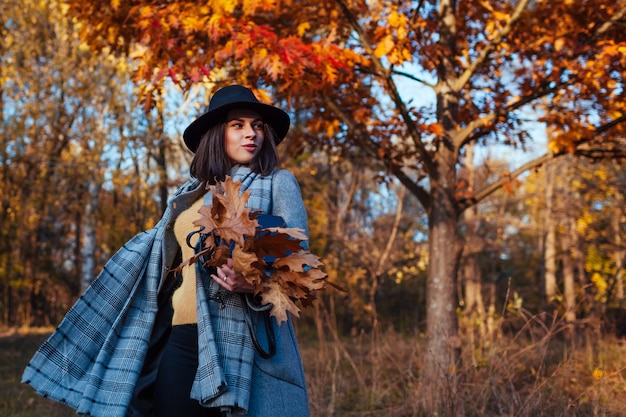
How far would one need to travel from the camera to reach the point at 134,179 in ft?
33.1

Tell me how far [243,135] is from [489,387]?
2.94 meters

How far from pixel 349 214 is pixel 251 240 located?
11741mm

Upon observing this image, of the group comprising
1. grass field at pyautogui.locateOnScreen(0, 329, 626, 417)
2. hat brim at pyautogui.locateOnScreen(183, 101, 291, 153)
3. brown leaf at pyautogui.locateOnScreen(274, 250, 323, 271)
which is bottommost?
grass field at pyautogui.locateOnScreen(0, 329, 626, 417)

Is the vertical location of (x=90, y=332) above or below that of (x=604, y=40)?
below

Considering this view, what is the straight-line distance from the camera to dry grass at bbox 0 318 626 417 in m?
3.63

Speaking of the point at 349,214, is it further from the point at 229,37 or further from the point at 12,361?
the point at 229,37

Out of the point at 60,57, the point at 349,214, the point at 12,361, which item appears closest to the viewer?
the point at 12,361

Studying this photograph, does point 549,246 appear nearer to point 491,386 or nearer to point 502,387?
point 491,386

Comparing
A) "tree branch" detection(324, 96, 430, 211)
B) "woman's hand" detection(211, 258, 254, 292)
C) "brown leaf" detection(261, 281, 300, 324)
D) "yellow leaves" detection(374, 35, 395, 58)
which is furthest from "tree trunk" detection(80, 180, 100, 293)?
"brown leaf" detection(261, 281, 300, 324)

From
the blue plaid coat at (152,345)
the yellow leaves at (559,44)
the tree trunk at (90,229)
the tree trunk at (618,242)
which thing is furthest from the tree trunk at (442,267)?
the tree trunk at (90,229)

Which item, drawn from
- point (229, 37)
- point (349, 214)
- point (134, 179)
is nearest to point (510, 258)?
point (349, 214)

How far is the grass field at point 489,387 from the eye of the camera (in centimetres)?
360

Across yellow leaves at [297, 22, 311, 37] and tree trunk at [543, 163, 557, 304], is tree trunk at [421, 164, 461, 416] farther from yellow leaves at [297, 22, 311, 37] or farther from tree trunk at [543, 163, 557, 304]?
tree trunk at [543, 163, 557, 304]

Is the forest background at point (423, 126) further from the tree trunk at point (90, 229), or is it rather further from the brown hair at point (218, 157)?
the brown hair at point (218, 157)
